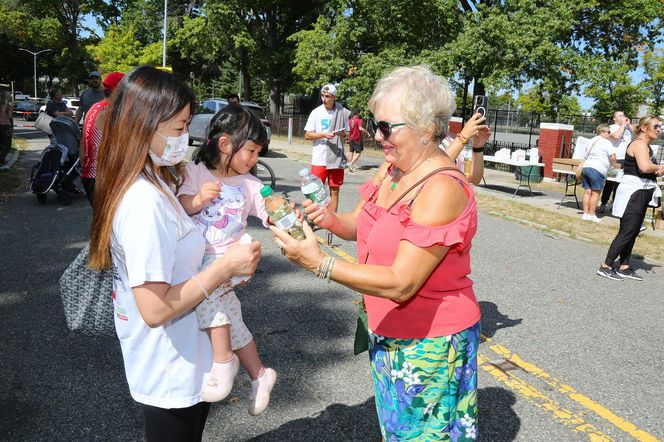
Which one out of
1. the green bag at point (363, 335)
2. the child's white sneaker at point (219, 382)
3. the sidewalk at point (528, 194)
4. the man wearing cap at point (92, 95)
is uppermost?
the man wearing cap at point (92, 95)

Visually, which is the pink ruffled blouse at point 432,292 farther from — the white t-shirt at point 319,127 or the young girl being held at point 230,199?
the white t-shirt at point 319,127

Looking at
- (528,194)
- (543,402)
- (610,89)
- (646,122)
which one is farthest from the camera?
(610,89)

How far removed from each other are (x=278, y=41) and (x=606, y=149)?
28.6 meters

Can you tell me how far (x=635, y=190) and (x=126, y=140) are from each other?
6517 millimetres

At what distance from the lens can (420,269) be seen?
6.27 feet

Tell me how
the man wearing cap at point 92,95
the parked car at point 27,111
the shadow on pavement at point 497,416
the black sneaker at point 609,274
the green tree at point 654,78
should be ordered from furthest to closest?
the parked car at point 27,111, the green tree at point 654,78, the man wearing cap at point 92,95, the black sneaker at point 609,274, the shadow on pavement at point 497,416

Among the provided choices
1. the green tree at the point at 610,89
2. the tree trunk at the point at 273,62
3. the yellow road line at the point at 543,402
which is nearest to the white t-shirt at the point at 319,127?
the yellow road line at the point at 543,402

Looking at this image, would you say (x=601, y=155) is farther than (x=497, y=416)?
Yes

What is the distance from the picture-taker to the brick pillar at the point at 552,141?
55.8 feet

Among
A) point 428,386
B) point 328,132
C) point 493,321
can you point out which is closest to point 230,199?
point 428,386

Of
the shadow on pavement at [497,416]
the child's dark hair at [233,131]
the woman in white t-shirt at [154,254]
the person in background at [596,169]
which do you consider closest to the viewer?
the woman in white t-shirt at [154,254]

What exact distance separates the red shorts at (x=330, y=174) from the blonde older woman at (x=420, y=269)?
534cm

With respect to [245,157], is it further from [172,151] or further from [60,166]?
[60,166]

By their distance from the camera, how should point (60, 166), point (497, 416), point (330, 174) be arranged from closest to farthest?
point (497, 416) → point (330, 174) → point (60, 166)
